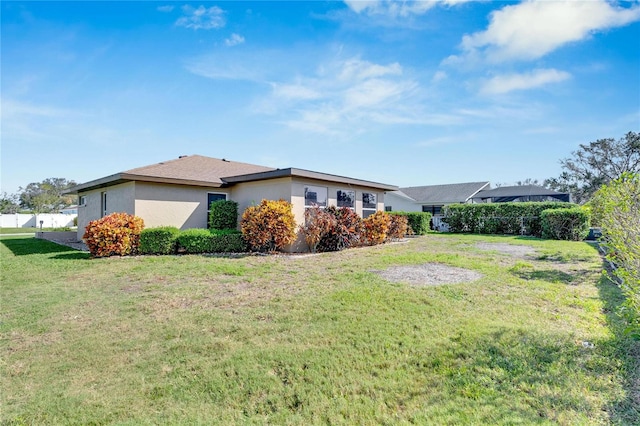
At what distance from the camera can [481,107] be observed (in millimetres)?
12742

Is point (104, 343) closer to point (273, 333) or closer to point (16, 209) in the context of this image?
point (273, 333)

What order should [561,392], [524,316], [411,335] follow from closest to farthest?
A: [561,392] < [411,335] < [524,316]

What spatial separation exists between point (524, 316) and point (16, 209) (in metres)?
70.2

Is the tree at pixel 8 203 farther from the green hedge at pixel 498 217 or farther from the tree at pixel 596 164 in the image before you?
the tree at pixel 596 164

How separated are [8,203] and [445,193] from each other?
2450 inches

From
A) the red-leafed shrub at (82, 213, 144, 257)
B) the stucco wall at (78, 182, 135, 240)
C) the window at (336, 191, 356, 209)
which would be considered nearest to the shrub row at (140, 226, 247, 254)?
the red-leafed shrub at (82, 213, 144, 257)

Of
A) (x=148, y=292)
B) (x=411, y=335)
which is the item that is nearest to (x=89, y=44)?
(x=148, y=292)

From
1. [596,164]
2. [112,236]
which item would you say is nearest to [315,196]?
[112,236]

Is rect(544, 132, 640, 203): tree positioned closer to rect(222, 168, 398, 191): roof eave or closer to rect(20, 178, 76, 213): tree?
rect(222, 168, 398, 191): roof eave

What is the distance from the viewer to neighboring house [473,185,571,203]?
30855 mm

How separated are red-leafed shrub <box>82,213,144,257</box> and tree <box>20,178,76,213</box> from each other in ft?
144

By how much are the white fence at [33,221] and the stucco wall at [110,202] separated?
2321 centimetres

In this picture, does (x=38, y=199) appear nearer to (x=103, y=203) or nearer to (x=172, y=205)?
(x=103, y=203)

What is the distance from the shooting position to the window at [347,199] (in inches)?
559
